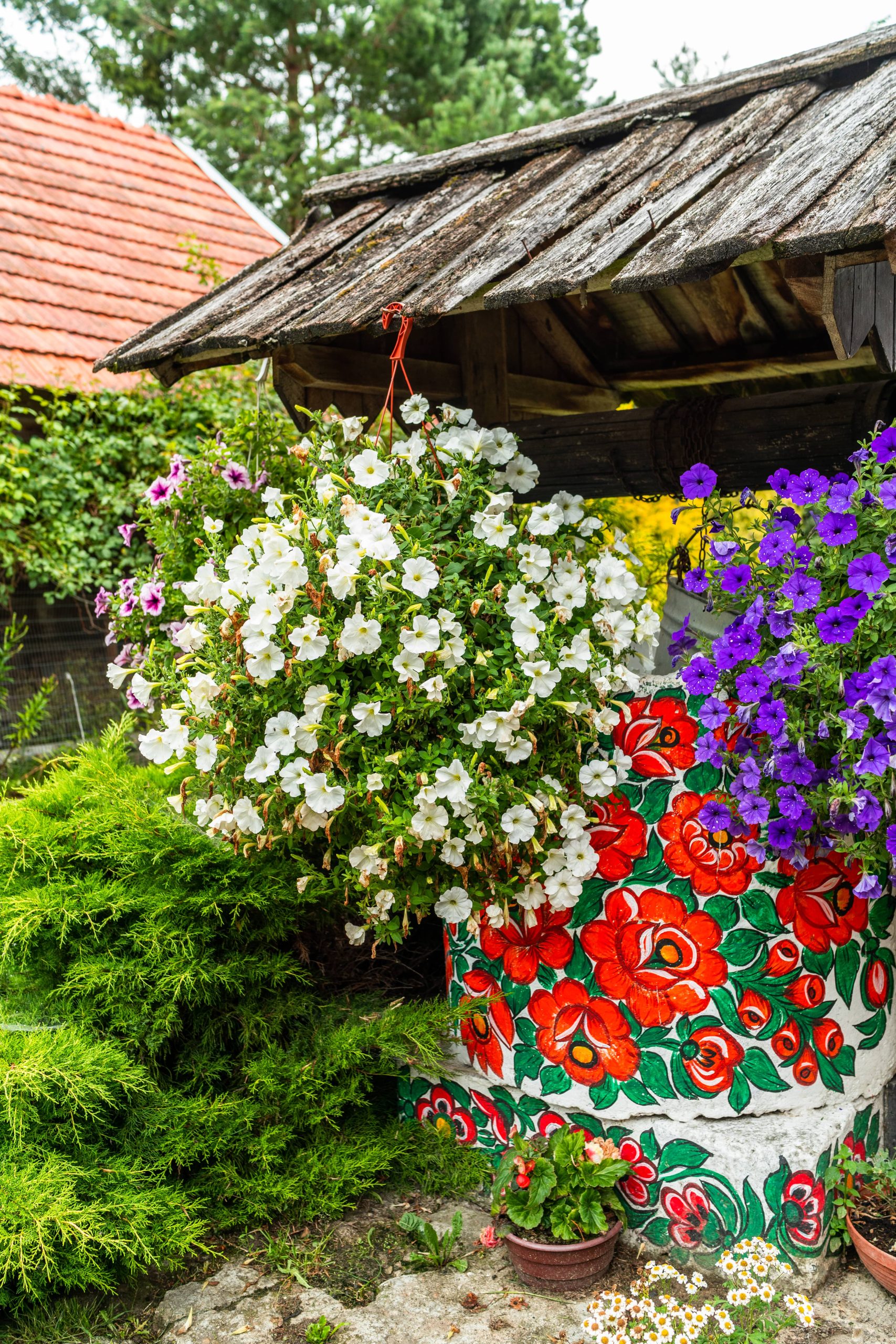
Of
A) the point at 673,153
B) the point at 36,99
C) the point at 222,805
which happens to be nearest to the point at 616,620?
the point at 222,805

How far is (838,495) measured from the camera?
2121 millimetres

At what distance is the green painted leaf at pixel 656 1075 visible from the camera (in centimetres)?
266

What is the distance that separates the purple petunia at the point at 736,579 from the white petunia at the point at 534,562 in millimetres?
418

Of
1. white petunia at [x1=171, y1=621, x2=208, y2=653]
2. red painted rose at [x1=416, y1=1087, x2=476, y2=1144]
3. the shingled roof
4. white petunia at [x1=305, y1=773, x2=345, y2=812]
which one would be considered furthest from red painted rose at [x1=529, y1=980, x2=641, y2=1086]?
the shingled roof

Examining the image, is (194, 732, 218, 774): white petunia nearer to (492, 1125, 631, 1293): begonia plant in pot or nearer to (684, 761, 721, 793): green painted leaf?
(684, 761, 721, 793): green painted leaf

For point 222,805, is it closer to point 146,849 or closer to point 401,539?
point 146,849

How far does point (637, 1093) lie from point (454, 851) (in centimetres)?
86

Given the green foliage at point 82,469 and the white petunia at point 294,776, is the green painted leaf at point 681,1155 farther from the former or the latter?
the green foliage at point 82,469

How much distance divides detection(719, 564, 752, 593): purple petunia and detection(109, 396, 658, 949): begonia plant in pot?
0.32 meters

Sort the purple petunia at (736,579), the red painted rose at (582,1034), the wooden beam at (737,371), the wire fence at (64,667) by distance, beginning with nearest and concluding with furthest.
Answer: the purple petunia at (736,579)
the red painted rose at (582,1034)
the wooden beam at (737,371)
the wire fence at (64,667)

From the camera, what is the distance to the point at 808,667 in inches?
84.0

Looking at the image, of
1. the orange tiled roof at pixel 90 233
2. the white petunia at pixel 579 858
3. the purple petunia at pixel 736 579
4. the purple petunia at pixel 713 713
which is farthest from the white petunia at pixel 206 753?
the orange tiled roof at pixel 90 233

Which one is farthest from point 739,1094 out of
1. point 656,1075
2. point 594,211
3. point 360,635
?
point 594,211

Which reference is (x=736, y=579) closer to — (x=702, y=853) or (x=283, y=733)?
(x=702, y=853)
